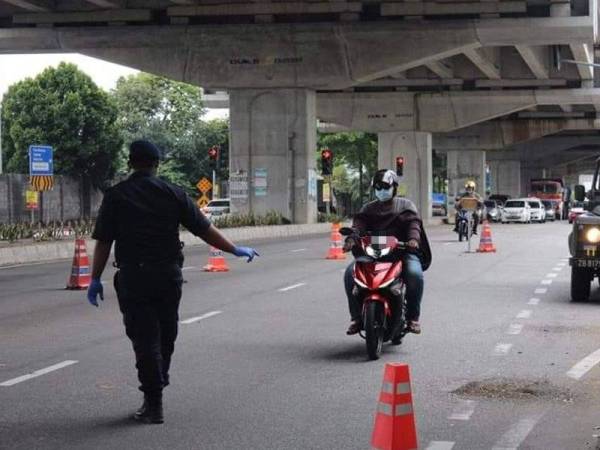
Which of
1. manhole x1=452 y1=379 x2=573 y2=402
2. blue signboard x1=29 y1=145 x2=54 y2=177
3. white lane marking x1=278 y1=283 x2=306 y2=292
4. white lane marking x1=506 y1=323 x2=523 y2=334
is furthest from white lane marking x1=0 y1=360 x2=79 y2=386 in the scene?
blue signboard x1=29 y1=145 x2=54 y2=177

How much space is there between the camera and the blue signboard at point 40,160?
107ft

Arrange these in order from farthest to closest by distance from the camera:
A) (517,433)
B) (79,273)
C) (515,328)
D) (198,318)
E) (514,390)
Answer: (79,273)
(198,318)
(515,328)
(514,390)
(517,433)

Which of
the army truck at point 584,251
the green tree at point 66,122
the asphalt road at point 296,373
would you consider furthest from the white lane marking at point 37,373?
the green tree at point 66,122

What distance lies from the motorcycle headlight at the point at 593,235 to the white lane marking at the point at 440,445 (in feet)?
28.5

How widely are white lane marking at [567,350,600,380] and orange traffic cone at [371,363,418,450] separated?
4243mm

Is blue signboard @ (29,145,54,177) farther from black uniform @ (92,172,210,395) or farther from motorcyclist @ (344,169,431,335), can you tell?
black uniform @ (92,172,210,395)

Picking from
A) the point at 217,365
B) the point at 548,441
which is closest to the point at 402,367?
the point at 548,441

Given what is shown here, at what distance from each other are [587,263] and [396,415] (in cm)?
1015

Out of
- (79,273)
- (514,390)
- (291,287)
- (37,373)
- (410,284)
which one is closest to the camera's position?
(514,390)

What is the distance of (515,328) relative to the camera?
42.6ft

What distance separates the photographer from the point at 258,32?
1591 inches

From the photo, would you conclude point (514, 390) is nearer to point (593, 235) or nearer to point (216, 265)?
point (593, 235)

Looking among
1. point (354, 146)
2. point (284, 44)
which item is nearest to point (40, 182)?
point (284, 44)

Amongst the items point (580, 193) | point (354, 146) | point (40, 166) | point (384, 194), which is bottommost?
point (580, 193)
